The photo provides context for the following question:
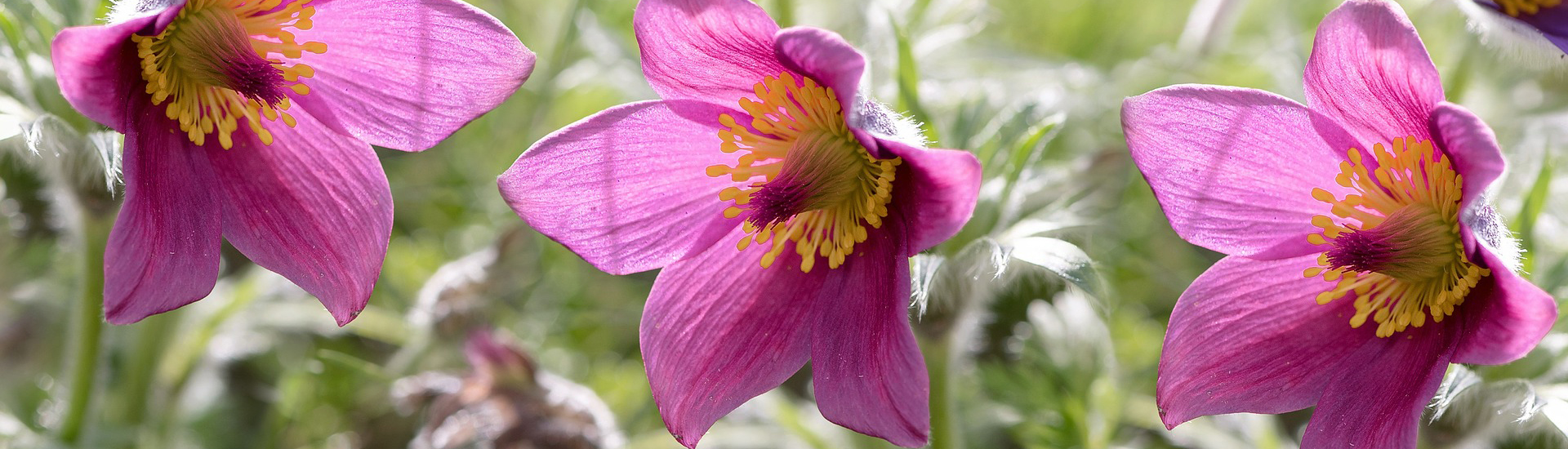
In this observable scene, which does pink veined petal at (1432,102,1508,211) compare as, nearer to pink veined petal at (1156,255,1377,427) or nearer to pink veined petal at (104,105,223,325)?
pink veined petal at (1156,255,1377,427)

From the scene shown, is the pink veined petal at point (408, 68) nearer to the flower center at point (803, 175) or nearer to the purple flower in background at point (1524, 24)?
the flower center at point (803, 175)

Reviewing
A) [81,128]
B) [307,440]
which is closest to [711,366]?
[81,128]

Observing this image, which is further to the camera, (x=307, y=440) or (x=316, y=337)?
(x=316, y=337)

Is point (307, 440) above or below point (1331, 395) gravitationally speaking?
below

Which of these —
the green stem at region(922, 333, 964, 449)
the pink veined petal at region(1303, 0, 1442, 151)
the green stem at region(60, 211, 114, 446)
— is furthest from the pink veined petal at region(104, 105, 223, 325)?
the pink veined petal at region(1303, 0, 1442, 151)

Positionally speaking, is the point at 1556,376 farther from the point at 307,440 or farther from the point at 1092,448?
the point at 307,440

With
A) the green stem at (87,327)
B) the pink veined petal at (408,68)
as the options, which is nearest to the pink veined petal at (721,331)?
Result: the pink veined petal at (408,68)

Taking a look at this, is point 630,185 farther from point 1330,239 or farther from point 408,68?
point 1330,239

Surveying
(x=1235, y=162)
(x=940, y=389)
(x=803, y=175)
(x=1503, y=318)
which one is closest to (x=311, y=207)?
(x=803, y=175)
